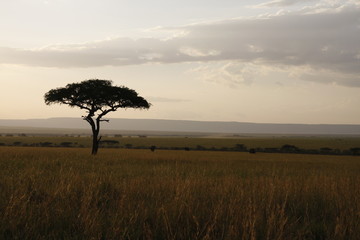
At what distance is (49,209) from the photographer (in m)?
6.04

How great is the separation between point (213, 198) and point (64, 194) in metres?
3.16

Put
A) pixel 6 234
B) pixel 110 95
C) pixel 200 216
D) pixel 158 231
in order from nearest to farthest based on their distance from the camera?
1. pixel 6 234
2. pixel 158 231
3. pixel 200 216
4. pixel 110 95

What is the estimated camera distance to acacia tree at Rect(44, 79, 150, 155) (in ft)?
122

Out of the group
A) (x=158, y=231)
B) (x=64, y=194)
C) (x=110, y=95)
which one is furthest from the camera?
(x=110, y=95)

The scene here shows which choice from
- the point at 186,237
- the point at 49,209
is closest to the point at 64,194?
the point at 49,209

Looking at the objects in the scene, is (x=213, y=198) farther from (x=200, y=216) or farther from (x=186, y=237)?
(x=186, y=237)

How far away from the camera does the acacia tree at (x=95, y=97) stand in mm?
37281

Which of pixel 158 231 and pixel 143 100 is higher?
pixel 143 100

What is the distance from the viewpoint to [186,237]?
487 centimetres

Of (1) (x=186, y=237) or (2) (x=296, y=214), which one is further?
(2) (x=296, y=214)

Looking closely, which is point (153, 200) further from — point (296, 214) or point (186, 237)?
point (296, 214)

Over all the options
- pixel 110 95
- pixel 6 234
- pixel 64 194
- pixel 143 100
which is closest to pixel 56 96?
pixel 110 95

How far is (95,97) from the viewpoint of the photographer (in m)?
37.2

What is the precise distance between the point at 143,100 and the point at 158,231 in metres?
35.1
